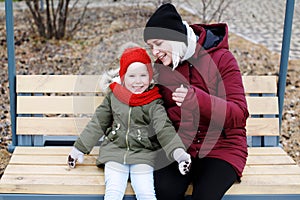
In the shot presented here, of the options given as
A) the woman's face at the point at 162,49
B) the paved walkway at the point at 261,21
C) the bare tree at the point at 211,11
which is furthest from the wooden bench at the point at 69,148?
the paved walkway at the point at 261,21

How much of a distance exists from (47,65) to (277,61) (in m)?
2.91

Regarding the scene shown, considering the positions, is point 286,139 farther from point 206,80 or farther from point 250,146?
point 206,80

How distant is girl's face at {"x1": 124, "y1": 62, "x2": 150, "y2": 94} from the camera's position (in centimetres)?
293

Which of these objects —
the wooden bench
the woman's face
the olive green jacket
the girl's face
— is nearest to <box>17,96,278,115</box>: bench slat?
the wooden bench

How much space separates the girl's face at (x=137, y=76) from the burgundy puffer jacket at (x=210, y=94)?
0.57 feet

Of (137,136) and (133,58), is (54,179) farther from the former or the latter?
(133,58)

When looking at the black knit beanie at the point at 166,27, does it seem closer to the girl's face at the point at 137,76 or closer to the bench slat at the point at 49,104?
the girl's face at the point at 137,76

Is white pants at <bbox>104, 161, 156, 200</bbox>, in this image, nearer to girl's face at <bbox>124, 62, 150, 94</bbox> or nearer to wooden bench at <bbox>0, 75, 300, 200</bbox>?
wooden bench at <bbox>0, 75, 300, 200</bbox>

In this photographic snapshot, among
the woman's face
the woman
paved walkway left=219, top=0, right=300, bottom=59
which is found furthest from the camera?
paved walkway left=219, top=0, right=300, bottom=59

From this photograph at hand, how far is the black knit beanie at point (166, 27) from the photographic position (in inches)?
112

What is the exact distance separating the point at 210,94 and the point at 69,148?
103cm

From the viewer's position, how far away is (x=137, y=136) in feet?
9.74

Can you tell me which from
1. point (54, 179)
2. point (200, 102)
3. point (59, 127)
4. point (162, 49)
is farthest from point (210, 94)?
point (59, 127)

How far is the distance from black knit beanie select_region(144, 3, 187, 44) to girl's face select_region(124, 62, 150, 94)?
17 cm
